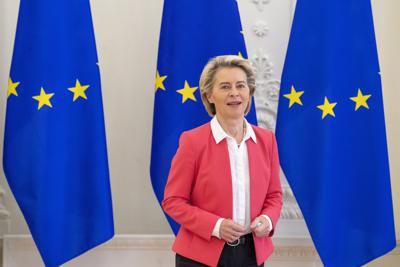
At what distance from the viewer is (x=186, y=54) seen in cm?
253

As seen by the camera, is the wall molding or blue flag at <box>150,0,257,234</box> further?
the wall molding

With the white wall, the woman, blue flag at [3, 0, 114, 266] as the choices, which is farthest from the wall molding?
the woman

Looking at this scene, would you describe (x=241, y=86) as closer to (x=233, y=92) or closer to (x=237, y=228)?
(x=233, y=92)

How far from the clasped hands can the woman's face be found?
0.34 metres

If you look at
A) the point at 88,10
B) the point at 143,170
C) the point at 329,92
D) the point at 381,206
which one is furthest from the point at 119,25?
the point at 381,206

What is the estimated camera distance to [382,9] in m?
2.88

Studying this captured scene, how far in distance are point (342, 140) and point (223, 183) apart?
3.26ft

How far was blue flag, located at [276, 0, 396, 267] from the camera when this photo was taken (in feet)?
8.14

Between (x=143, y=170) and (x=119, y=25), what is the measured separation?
770 millimetres

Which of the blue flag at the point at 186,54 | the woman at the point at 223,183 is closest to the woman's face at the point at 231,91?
the woman at the point at 223,183

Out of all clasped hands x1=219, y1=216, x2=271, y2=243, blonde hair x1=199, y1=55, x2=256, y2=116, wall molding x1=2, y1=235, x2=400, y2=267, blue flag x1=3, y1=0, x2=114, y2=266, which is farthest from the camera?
wall molding x1=2, y1=235, x2=400, y2=267

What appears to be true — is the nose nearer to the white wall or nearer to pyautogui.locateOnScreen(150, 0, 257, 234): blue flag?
pyautogui.locateOnScreen(150, 0, 257, 234): blue flag

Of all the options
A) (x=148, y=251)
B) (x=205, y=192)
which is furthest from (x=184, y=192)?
(x=148, y=251)

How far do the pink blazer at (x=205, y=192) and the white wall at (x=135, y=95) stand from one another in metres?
1.16
